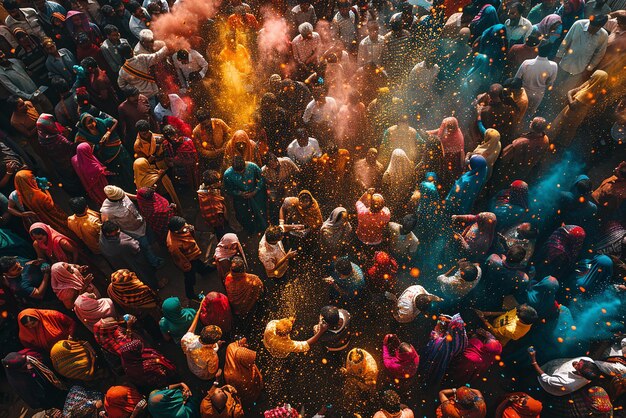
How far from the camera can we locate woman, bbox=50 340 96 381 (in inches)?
190

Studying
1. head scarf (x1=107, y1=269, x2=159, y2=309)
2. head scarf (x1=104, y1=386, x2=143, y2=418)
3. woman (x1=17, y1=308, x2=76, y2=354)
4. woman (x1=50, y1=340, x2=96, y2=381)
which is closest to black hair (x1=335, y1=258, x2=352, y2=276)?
head scarf (x1=107, y1=269, x2=159, y2=309)

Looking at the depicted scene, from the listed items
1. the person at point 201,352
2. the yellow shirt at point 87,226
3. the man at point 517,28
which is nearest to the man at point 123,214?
the yellow shirt at point 87,226

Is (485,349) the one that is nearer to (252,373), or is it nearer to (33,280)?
(252,373)

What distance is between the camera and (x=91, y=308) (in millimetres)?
5078

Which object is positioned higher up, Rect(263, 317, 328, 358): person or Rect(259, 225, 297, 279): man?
Rect(259, 225, 297, 279): man

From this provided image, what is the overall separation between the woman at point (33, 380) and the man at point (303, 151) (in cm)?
466

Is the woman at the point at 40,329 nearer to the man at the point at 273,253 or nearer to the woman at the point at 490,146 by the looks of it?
the man at the point at 273,253

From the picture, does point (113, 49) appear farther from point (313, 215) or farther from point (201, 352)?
point (201, 352)

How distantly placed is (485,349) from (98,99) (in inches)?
332

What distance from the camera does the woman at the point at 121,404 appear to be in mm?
4412

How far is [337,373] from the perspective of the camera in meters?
5.80

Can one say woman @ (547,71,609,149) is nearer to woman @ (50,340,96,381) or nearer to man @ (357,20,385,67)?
man @ (357,20,385,67)

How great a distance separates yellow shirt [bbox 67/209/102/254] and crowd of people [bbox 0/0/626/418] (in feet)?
0.11

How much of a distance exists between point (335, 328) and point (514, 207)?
3339 millimetres
